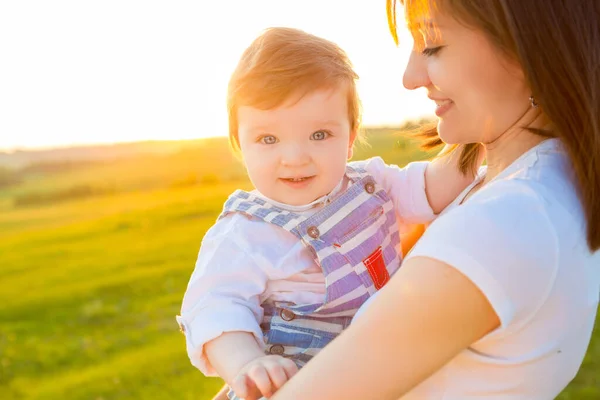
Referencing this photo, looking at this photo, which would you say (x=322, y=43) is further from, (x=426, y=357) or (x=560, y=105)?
(x=426, y=357)

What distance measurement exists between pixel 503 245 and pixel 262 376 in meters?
0.75

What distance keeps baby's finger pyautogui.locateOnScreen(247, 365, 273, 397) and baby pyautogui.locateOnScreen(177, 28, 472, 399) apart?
210mm

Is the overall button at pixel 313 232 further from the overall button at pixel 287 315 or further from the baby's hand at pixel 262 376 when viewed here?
the baby's hand at pixel 262 376

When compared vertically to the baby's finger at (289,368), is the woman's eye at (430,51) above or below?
above

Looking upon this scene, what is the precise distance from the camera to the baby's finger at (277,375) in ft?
5.73

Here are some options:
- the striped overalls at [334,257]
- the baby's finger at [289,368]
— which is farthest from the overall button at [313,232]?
the baby's finger at [289,368]

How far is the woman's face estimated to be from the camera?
65.2 inches

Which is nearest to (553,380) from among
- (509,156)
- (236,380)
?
(509,156)

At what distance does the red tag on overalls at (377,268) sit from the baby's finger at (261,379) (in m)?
0.63

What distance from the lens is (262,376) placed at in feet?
5.81

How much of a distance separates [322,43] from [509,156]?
0.92 metres

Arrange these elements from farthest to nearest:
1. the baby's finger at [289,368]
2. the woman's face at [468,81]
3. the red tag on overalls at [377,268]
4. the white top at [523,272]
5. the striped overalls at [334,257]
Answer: the red tag on overalls at [377,268]
the striped overalls at [334,257]
the baby's finger at [289,368]
the woman's face at [468,81]
the white top at [523,272]

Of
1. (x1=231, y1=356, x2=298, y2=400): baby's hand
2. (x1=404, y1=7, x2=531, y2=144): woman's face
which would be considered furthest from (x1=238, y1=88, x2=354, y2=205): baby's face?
(x1=231, y1=356, x2=298, y2=400): baby's hand

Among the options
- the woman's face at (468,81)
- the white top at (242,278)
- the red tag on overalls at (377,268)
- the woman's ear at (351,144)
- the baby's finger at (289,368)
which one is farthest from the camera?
the woman's ear at (351,144)
